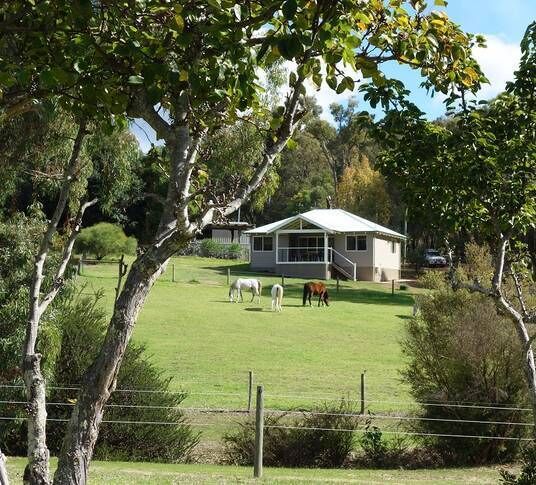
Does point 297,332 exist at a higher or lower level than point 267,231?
lower

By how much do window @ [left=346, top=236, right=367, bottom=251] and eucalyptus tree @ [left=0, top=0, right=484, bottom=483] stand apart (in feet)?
169

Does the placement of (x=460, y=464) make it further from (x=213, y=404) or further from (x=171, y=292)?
(x=171, y=292)

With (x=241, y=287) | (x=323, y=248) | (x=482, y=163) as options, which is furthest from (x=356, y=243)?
(x=482, y=163)

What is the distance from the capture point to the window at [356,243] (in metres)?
56.9

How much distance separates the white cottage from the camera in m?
56.4

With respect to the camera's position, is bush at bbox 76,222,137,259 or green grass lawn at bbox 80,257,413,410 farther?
bush at bbox 76,222,137,259

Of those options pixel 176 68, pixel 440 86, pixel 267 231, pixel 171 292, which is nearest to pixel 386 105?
pixel 440 86

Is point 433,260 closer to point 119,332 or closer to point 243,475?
point 243,475

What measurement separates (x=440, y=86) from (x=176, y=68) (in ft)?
10.5

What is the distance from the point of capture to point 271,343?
27.0 m

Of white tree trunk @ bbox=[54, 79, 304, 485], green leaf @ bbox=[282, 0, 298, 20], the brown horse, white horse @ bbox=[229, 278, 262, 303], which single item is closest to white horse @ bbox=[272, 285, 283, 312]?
the brown horse

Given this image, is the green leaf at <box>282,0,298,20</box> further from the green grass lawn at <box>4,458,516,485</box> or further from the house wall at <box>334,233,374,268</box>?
the house wall at <box>334,233,374,268</box>

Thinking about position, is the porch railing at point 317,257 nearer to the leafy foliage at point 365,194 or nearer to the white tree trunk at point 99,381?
the leafy foliage at point 365,194

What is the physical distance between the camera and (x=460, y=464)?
14453mm
